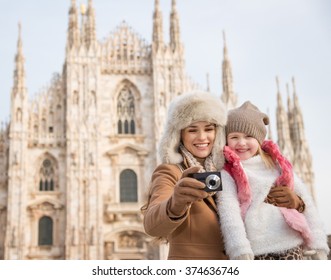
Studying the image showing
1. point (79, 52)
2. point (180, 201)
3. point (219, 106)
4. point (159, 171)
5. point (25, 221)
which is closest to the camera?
point (180, 201)

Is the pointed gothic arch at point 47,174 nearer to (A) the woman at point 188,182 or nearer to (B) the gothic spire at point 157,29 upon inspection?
(B) the gothic spire at point 157,29

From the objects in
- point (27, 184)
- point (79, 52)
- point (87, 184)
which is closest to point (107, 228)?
point (87, 184)

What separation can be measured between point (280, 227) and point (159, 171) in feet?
2.40

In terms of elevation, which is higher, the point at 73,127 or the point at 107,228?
the point at 73,127

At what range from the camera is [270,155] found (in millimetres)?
3416

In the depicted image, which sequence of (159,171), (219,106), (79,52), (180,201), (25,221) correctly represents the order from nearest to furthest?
(180,201)
(159,171)
(219,106)
(25,221)
(79,52)

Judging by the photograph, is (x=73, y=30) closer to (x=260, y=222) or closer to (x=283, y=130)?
(x=283, y=130)

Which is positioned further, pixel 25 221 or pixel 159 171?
pixel 25 221

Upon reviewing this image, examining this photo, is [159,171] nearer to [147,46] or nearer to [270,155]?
[270,155]

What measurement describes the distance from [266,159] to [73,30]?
70.1ft

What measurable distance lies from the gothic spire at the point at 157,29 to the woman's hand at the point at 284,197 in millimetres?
21356

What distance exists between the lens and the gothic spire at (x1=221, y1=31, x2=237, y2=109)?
2413cm

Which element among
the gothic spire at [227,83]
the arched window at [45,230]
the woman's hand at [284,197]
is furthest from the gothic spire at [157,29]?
the woman's hand at [284,197]
